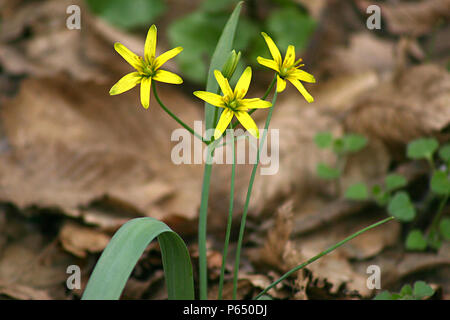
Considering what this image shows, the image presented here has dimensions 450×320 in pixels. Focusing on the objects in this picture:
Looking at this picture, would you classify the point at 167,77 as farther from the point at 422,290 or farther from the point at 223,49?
the point at 422,290

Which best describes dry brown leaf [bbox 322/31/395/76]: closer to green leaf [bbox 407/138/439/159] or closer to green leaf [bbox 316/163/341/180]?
green leaf [bbox 316/163/341/180]

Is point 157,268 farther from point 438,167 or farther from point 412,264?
point 438,167

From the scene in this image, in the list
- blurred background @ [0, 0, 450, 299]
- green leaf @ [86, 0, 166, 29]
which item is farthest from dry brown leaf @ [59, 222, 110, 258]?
green leaf @ [86, 0, 166, 29]

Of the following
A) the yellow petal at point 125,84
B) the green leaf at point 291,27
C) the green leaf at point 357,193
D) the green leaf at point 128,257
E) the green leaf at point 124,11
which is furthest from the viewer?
the green leaf at point 124,11

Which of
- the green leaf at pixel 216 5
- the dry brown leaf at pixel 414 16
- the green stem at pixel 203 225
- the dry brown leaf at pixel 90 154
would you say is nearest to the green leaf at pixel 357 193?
the dry brown leaf at pixel 90 154

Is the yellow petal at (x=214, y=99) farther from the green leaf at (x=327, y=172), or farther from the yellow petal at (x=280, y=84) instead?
the green leaf at (x=327, y=172)
